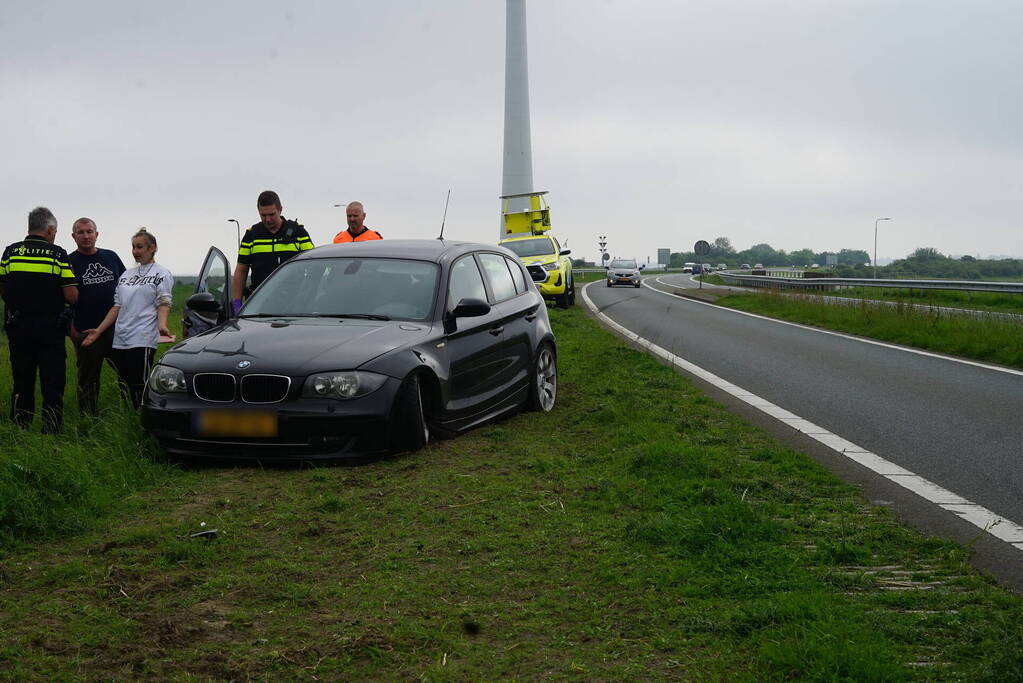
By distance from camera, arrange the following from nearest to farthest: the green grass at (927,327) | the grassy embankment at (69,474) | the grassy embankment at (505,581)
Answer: the grassy embankment at (505,581) → the grassy embankment at (69,474) → the green grass at (927,327)

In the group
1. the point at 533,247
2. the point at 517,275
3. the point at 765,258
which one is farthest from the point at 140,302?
the point at 765,258

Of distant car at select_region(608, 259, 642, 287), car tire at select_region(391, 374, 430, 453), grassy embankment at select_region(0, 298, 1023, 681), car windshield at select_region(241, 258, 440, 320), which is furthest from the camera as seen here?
distant car at select_region(608, 259, 642, 287)

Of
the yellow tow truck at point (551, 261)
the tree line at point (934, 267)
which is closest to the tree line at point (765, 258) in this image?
the tree line at point (934, 267)

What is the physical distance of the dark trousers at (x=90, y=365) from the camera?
9.92 m

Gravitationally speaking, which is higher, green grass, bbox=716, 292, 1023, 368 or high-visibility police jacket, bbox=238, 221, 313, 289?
high-visibility police jacket, bbox=238, 221, 313, 289

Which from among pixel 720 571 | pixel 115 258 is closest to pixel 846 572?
pixel 720 571

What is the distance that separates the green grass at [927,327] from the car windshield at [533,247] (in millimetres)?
6866

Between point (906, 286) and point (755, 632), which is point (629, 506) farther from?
point (906, 286)

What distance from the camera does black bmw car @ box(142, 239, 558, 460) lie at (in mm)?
6855

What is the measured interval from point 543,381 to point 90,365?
406cm

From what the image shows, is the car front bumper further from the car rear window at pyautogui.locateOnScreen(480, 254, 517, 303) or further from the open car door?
the car rear window at pyautogui.locateOnScreen(480, 254, 517, 303)

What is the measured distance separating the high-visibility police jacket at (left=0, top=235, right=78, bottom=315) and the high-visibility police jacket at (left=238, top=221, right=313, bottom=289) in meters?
1.87

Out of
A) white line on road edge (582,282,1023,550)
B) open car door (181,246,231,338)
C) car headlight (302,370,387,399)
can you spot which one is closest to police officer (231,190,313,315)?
open car door (181,246,231,338)

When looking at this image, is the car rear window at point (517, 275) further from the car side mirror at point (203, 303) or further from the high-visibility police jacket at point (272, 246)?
the car side mirror at point (203, 303)
